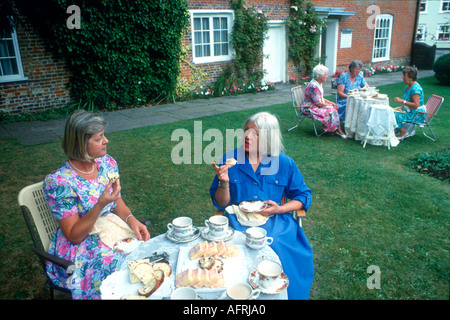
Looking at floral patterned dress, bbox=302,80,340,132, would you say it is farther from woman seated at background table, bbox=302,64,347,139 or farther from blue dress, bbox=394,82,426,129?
blue dress, bbox=394,82,426,129

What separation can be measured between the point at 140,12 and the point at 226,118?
4.06 m

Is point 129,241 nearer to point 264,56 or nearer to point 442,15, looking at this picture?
point 264,56

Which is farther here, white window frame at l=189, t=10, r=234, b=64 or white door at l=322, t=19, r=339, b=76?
white door at l=322, t=19, r=339, b=76

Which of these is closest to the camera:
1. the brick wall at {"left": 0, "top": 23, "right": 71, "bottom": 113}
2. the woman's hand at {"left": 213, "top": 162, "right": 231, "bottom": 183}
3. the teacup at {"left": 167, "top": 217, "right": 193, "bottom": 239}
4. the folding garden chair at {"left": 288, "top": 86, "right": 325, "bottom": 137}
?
the teacup at {"left": 167, "top": 217, "right": 193, "bottom": 239}

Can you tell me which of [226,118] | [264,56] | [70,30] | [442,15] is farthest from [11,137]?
[442,15]

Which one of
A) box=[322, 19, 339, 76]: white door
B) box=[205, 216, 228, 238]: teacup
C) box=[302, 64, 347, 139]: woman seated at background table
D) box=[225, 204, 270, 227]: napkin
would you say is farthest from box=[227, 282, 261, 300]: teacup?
box=[322, 19, 339, 76]: white door

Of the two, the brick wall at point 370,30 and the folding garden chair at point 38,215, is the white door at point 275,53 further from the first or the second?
the folding garden chair at point 38,215

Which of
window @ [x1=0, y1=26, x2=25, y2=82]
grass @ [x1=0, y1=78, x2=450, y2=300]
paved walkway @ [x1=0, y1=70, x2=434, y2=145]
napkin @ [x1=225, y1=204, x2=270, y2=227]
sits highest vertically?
window @ [x1=0, y1=26, x2=25, y2=82]

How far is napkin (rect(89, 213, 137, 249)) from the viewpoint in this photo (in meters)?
2.26

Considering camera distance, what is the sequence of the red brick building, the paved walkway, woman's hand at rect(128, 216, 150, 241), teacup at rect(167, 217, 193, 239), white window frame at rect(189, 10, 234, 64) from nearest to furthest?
teacup at rect(167, 217, 193, 239) → woman's hand at rect(128, 216, 150, 241) → the paved walkway → the red brick building → white window frame at rect(189, 10, 234, 64)

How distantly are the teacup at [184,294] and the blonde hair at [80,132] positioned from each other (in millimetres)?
1194

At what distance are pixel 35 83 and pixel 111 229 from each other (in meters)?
8.01

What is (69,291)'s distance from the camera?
214 centimetres

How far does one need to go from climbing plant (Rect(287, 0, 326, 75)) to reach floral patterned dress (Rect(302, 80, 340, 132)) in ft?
24.4
